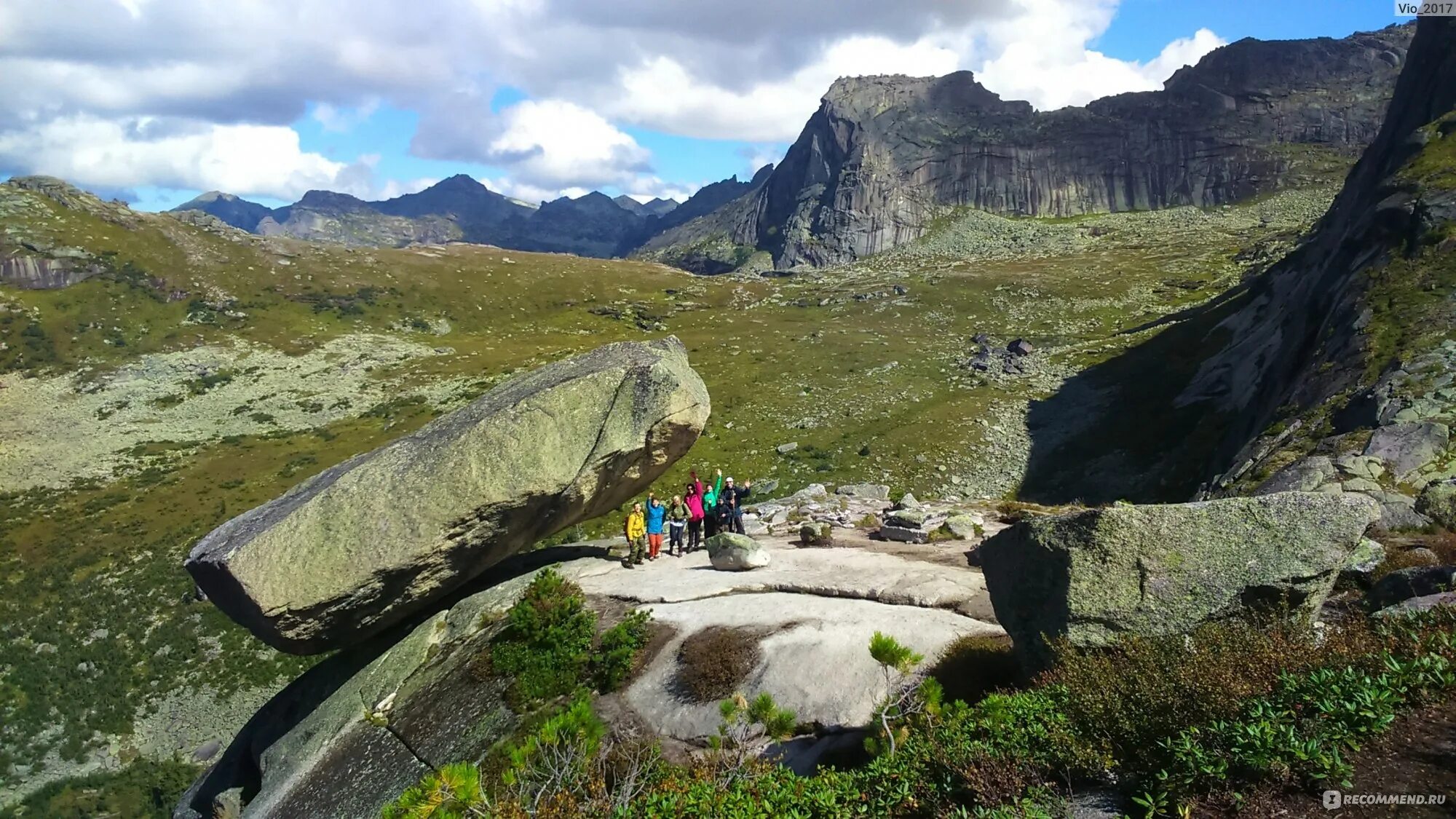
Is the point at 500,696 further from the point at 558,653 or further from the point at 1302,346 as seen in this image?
the point at 1302,346

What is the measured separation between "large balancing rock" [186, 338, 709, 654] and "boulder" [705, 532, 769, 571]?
3.24 meters

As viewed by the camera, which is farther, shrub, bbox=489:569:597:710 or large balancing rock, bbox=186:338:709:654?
large balancing rock, bbox=186:338:709:654

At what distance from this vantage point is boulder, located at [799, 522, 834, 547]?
24.7m

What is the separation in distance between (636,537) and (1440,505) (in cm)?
2042

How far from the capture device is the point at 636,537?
22.8 metres

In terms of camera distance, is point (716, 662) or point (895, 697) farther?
point (716, 662)

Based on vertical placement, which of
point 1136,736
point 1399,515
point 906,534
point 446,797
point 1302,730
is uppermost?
point 1302,730

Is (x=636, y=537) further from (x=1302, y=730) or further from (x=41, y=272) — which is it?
(x=41, y=272)

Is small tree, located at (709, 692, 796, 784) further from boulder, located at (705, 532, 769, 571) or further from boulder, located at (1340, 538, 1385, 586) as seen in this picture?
boulder, located at (1340, 538, 1385, 586)

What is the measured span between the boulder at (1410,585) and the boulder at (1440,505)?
6802mm

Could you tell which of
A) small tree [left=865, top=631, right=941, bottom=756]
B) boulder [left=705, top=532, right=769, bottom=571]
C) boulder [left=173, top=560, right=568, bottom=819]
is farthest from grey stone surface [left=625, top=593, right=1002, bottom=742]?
boulder [left=173, top=560, right=568, bottom=819]

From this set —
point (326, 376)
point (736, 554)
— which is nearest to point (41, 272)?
point (326, 376)

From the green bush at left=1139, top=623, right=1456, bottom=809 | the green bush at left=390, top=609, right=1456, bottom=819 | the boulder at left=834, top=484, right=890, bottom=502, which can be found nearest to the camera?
the green bush at left=1139, top=623, right=1456, bottom=809

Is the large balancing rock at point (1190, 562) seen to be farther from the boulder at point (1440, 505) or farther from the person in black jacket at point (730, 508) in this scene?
the person in black jacket at point (730, 508)
